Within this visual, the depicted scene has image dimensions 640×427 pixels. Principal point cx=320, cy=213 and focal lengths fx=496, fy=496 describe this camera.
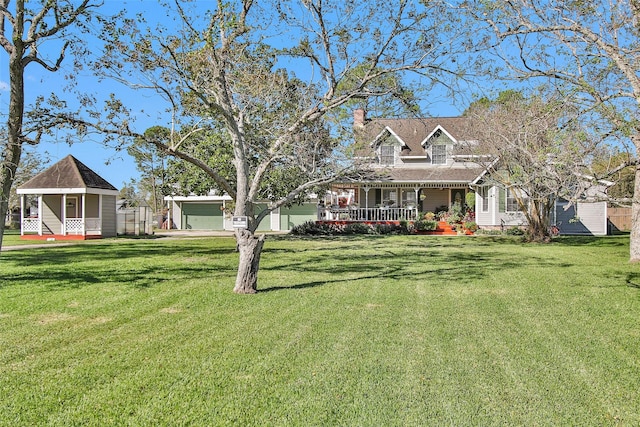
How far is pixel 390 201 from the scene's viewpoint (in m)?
31.4

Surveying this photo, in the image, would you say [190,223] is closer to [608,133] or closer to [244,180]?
[244,180]

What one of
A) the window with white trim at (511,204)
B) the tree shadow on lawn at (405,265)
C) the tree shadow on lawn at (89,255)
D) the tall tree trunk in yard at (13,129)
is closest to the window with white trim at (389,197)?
the window with white trim at (511,204)

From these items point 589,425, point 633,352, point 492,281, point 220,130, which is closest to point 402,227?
point 220,130

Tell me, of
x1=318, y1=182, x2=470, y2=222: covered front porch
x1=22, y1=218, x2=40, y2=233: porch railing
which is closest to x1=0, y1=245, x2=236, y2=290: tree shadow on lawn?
x1=22, y1=218, x2=40, y2=233: porch railing

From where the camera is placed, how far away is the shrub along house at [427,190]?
2795 centimetres

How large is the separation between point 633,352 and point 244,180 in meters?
6.72

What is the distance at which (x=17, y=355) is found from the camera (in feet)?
18.1

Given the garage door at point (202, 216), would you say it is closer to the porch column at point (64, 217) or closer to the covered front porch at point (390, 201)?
the covered front porch at point (390, 201)


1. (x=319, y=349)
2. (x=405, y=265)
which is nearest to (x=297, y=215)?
(x=405, y=265)

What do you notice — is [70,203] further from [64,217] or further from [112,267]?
[112,267]

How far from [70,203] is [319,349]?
27.2m

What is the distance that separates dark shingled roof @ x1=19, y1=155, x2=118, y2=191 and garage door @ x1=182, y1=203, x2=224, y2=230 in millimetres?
10337

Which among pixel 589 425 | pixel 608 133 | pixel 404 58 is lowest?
pixel 589 425

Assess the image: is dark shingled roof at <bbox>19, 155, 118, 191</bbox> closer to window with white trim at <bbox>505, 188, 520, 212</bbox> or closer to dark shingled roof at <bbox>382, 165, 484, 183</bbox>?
dark shingled roof at <bbox>382, 165, 484, 183</bbox>
